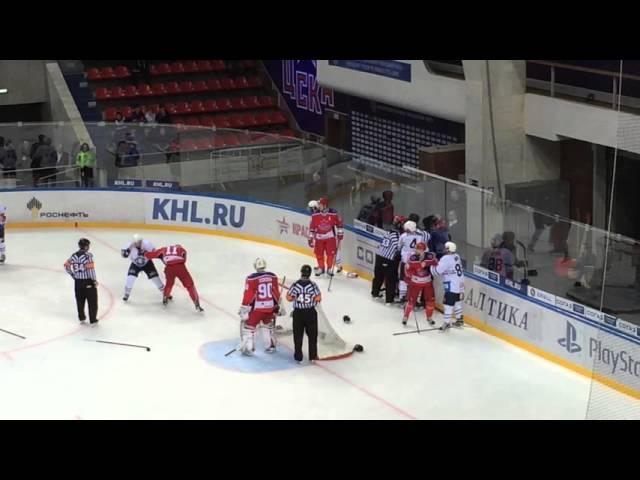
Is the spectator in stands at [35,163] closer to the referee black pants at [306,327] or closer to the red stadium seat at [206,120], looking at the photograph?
the red stadium seat at [206,120]

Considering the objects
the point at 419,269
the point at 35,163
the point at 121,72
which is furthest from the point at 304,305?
the point at 121,72

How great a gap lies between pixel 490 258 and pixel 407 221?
1560 millimetres

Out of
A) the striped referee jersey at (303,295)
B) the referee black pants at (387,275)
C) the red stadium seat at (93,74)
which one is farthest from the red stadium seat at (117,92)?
the striped referee jersey at (303,295)

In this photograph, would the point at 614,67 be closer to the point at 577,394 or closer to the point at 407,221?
the point at 407,221

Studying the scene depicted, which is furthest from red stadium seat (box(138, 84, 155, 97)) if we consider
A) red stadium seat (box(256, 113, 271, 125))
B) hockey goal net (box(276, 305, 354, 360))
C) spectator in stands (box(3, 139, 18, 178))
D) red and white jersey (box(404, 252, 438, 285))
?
hockey goal net (box(276, 305, 354, 360))

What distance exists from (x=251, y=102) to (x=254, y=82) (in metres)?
0.86

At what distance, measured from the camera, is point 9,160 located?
22.3 metres

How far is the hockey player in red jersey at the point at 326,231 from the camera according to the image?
18.4 m

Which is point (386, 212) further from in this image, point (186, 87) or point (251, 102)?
point (186, 87)

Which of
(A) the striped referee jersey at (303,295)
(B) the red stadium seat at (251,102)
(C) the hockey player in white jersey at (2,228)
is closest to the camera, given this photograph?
(A) the striped referee jersey at (303,295)

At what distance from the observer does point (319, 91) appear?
2784cm

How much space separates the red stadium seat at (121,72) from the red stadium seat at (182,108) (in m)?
1.49

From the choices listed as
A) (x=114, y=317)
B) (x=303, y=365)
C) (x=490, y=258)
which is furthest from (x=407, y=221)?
(x=114, y=317)

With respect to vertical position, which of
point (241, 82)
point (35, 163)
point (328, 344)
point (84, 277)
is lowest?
point (328, 344)
